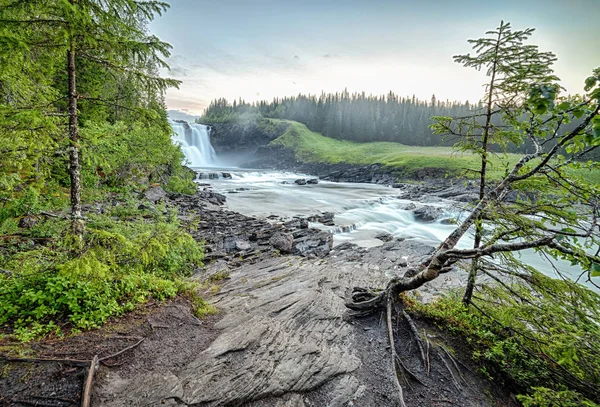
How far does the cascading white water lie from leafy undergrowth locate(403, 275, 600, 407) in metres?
76.1

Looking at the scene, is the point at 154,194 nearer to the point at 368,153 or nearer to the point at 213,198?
the point at 213,198

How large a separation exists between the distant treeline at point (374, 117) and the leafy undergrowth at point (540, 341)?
11351 cm

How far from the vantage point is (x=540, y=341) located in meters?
4.31

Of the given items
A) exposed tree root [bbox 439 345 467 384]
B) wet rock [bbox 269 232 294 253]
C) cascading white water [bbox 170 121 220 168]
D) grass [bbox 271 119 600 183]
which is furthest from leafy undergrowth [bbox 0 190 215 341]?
cascading white water [bbox 170 121 220 168]

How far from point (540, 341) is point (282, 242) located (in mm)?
10641

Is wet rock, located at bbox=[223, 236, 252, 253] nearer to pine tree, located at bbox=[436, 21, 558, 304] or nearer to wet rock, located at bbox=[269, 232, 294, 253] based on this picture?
wet rock, located at bbox=[269, 232, 294, 253]

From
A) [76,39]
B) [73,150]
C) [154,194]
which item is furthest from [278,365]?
[154,194]

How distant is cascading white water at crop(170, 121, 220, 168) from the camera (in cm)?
7462

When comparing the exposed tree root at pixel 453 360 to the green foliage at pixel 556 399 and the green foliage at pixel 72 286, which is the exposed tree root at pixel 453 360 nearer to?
the green foliage at pixel 556 399

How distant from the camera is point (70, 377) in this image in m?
3.45

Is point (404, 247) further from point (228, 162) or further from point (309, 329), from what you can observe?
point (228, 162)

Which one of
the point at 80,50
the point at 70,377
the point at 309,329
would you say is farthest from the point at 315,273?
the point at 80,50

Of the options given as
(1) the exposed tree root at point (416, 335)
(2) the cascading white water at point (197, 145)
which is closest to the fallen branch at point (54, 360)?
(1) the exposed tree root at point (416, 335)

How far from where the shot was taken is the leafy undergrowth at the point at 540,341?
11.2 feet
